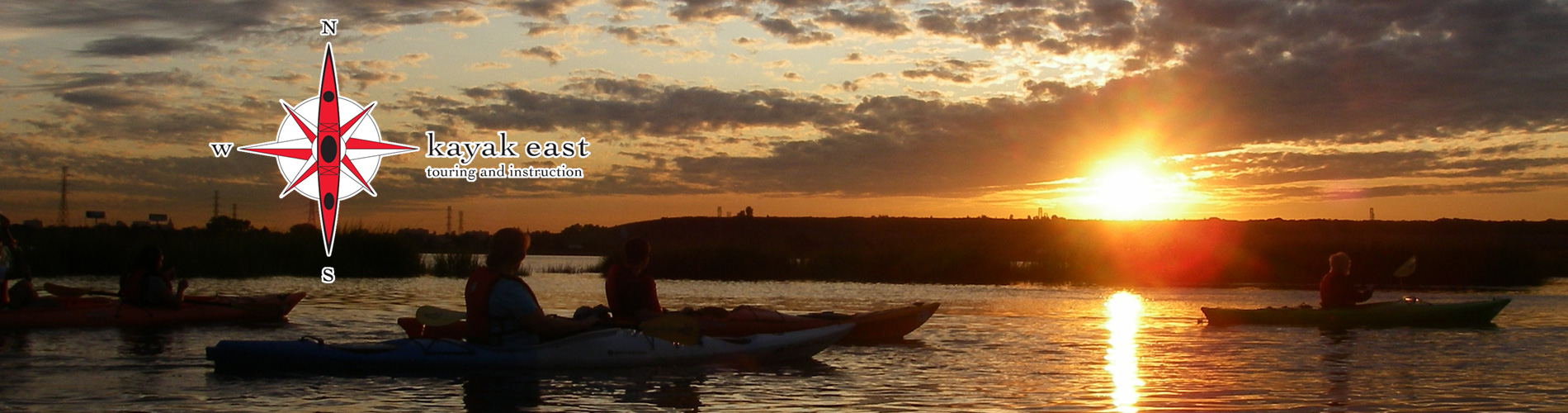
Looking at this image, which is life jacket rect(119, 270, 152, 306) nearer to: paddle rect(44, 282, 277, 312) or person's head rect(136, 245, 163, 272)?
person's head rect(136, 245, 163, 272)

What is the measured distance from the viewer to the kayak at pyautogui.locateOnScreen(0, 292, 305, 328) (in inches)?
529

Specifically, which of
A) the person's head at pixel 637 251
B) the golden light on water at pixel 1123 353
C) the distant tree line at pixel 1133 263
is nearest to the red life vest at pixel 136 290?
the person's head at pixel 637 251

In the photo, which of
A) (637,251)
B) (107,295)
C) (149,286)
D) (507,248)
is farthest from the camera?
(107,295)

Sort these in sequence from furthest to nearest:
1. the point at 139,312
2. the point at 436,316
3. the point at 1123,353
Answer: the point at 139,312 < the point at 1123,353 < the point at 436,316

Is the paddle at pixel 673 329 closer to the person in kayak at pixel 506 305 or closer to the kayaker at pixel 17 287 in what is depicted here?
the person in kayak at pixel 506 305

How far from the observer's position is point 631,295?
10656 millimetres

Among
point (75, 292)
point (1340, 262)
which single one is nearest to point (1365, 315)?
point (1340, 262)

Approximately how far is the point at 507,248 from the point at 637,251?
2.08m

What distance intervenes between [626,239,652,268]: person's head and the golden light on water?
3.94 meters

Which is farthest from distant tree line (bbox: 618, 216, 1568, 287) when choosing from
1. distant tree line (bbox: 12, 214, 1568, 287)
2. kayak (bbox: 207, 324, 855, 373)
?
kayak (bbox: 207, 324, 855, 373)

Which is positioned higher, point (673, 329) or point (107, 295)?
point (107, 295)

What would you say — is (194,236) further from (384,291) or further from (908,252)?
(908,252)

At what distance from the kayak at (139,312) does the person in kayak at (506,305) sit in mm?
7074

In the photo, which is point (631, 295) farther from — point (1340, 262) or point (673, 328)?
point (1340, 262)
